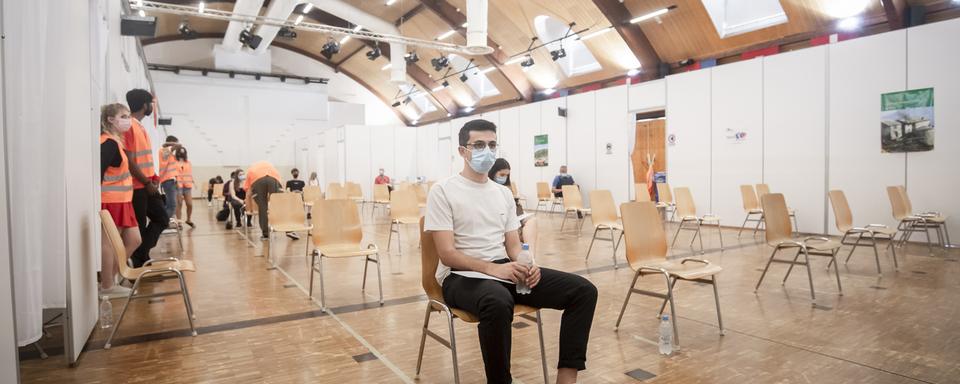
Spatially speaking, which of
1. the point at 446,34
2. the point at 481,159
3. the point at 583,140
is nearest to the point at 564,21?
the point at 583,140

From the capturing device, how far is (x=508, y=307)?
2.04 metres


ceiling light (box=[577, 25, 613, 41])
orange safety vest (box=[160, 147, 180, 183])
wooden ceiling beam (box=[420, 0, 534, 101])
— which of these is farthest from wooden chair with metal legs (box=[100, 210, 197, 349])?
wooden ceiling beam (box=[420, 0, 534, 101])

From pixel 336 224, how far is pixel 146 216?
1698 millimetres

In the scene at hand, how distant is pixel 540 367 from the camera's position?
273 centimetres

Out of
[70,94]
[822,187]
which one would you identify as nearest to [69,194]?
[70,94]

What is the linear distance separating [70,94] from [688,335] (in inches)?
153

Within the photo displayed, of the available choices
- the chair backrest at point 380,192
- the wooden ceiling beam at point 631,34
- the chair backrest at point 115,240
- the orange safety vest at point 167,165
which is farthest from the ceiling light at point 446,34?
the chair backrest at point 115,240

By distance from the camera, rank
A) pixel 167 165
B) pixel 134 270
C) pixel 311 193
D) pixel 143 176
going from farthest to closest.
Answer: pixel 311 193 < pixel 167 165 < pixel 143 176 < pixel 134 270

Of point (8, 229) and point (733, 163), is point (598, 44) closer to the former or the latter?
point (733, 163)

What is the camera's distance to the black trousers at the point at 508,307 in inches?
78.5

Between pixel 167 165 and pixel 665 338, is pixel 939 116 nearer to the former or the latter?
pixel 665 338

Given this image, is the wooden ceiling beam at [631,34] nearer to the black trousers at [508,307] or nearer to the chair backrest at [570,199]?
the chair backrest at [570,199]

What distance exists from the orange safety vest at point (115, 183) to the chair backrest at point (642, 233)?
11.7 ft

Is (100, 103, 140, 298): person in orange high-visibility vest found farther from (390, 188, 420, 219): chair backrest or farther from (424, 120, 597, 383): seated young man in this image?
(390, 188, 420, 219): chair backrest
